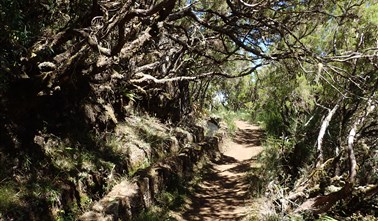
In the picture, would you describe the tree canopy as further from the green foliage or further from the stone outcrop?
the stone outcrop

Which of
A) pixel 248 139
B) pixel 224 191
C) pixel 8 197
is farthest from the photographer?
pixel 248 139

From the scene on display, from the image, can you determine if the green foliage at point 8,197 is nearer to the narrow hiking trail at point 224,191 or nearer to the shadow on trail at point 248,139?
the narrow hiking trail at point 224,191

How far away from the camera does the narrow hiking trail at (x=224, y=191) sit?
7961 mm

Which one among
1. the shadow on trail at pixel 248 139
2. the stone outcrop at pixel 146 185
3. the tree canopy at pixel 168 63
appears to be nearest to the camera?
the tree canopy at pixel 168 63

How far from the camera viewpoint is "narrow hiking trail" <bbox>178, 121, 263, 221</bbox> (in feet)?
26.1

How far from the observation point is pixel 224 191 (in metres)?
9.90

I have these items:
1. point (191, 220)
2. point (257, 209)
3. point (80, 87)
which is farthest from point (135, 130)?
point (257, 209)

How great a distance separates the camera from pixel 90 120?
27.7 ft

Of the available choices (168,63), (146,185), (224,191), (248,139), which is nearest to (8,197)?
(146,185)

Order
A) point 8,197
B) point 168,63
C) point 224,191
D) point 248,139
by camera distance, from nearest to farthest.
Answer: point 8,197, point 224,191, point 168,63, point 248,139

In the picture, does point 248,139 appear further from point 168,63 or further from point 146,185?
point 146,185

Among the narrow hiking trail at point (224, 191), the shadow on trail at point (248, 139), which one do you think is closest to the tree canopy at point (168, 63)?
the narrow hiking trail at point (224, 191)

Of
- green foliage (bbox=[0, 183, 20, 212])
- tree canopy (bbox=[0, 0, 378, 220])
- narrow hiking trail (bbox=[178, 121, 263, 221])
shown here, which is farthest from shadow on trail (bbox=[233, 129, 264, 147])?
green foliage (bbox=[0, 183, 20, 212])

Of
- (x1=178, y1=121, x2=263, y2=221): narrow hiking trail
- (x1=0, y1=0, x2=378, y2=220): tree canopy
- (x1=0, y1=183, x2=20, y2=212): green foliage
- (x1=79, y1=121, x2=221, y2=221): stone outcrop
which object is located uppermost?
(x1=0, y1=0, x2=378, y2=220): tree canopy
